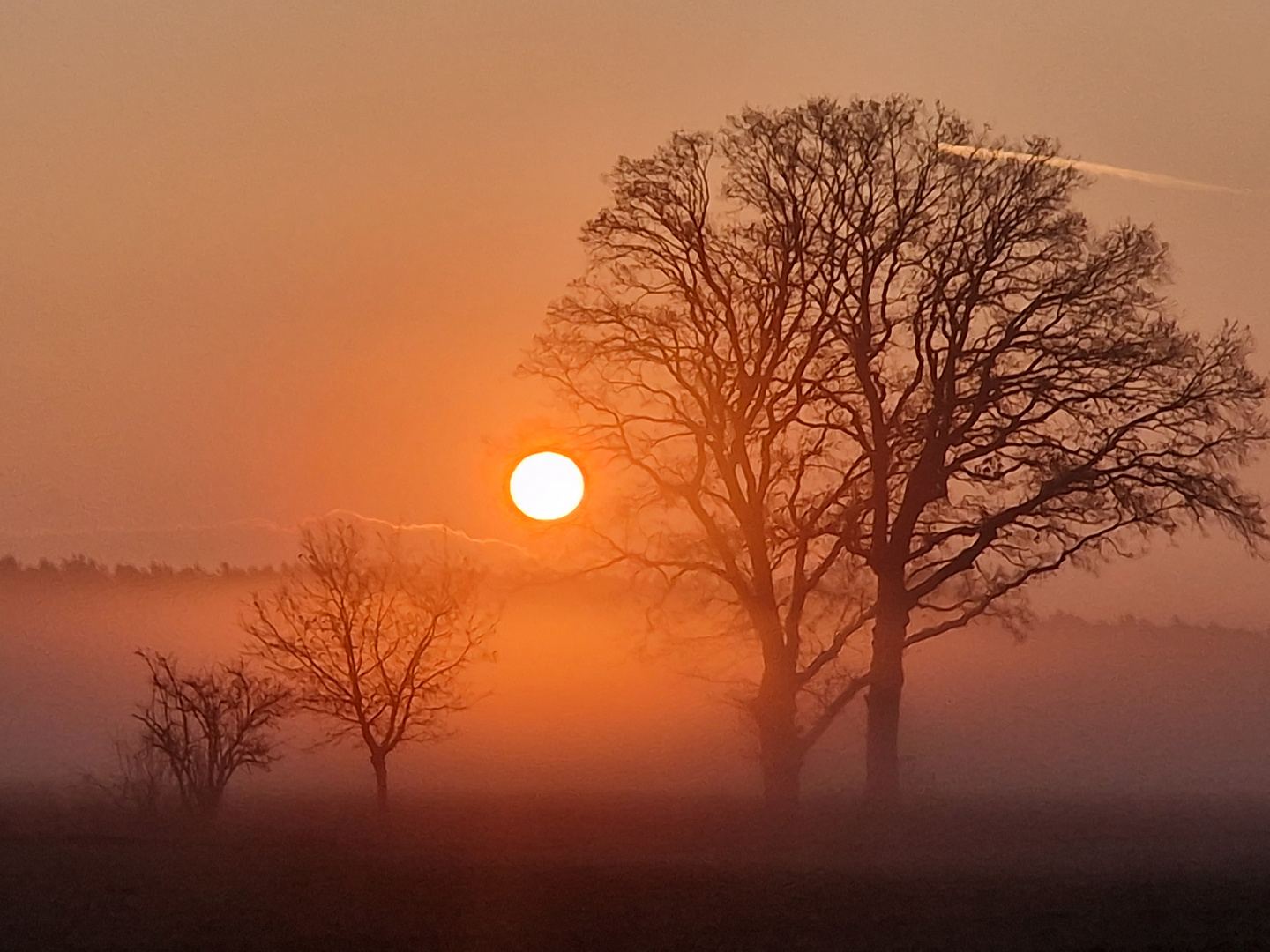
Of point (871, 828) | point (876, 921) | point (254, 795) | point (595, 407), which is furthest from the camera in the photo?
point (254, 795)

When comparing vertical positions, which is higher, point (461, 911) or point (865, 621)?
point (865, 621)

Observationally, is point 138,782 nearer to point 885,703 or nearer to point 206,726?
point 206,726

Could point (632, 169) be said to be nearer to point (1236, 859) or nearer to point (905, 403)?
point (905, 403)

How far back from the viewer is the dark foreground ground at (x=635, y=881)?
20.2m

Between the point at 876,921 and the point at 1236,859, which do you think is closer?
the point at 876,921

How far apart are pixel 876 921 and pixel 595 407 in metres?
12.9

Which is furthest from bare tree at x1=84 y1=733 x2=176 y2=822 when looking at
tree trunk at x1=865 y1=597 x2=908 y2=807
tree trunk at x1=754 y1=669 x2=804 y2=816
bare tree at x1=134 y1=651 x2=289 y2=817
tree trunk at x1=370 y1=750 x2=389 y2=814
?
tree trunk at x1=865 y1=597 x2=908 y2=807

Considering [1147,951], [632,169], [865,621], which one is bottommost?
[1147,951]

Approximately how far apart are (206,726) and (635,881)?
11.9 m

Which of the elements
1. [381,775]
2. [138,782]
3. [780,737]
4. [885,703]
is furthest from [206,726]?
[885,703]

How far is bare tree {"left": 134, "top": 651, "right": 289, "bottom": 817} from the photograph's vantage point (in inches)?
1233

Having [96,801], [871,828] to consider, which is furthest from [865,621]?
[96,801]

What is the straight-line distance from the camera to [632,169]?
3011 centimetres

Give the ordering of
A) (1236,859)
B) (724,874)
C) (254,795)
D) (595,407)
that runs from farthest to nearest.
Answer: (254,795) → (595,407) → (1236,859) → (724,874)
